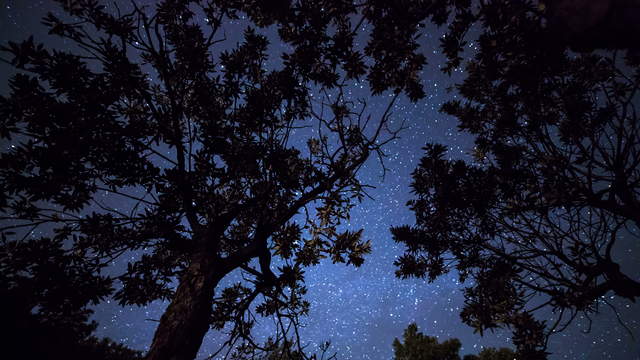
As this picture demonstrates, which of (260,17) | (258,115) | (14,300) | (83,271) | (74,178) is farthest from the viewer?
(260,17)

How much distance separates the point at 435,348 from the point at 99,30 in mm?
19432

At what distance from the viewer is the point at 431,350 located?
15.1 metres

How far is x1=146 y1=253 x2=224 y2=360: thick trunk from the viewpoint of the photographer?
2.88m

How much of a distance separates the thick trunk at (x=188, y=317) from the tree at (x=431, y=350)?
16268 mm

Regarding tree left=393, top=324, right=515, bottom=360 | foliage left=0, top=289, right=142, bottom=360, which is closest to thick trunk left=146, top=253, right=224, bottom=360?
foliage left=0, top=289, right=142, bottom=360

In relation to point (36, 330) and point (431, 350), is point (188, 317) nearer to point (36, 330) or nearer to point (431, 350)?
point (36, 330)

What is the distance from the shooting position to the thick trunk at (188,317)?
2.88 meters

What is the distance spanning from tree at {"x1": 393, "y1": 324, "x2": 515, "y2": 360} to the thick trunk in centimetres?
1627

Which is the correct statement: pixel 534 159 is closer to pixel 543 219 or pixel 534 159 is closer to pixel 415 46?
pixel 543 219

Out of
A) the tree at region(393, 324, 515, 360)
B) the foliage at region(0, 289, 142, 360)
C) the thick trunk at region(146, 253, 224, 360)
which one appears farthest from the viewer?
the tree at region(393, 324, 515, 360)

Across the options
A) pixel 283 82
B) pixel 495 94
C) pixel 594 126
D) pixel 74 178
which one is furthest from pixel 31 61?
pixel 594 126

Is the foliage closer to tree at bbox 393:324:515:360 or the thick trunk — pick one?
the thick trunk

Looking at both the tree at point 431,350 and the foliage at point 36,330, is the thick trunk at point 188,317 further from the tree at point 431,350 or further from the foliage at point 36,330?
the tree at point 431,350

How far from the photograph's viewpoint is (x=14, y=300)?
8.28 feet
